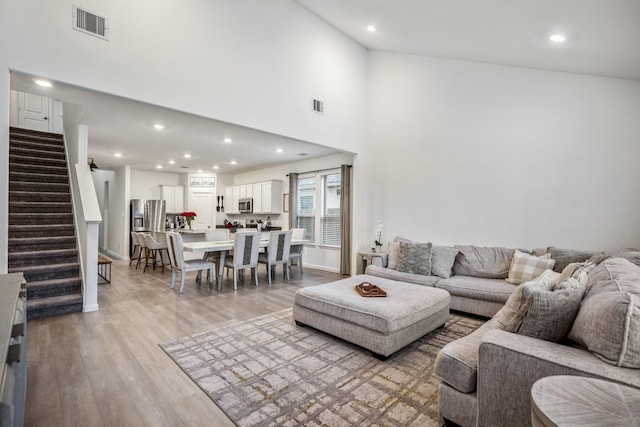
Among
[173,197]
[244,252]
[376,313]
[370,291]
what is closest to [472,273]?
[370,291]

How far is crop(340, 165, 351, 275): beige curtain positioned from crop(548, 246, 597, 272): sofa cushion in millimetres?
3461

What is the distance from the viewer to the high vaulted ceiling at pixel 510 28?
2865 mm

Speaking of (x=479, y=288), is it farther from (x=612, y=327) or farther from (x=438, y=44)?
(x=438, y=44)

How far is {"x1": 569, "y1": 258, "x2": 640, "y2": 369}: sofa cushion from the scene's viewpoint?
1.29 metres

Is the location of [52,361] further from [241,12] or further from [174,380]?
[241,12]

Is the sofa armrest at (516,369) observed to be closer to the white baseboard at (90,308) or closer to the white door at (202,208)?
the white baseboard at (90,308)

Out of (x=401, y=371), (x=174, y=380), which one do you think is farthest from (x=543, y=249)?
(x=174, y=380)

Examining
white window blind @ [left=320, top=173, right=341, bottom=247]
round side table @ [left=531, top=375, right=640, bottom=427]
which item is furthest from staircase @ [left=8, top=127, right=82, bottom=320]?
round side table @ [left=531, top=375, right=640, bottom=427]

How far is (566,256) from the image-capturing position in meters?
3.75

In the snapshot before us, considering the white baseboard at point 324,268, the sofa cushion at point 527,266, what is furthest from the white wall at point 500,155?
the white baseboard at point 324,268

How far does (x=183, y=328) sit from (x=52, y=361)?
110cm

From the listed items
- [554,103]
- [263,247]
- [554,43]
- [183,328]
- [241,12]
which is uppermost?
[241,12]

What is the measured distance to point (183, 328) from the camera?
340cm

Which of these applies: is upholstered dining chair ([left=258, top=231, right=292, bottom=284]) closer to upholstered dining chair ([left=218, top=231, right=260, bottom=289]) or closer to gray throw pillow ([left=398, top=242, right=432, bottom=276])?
upholstered dining chair ([left=218, top=231, right=260, bottom=289])
